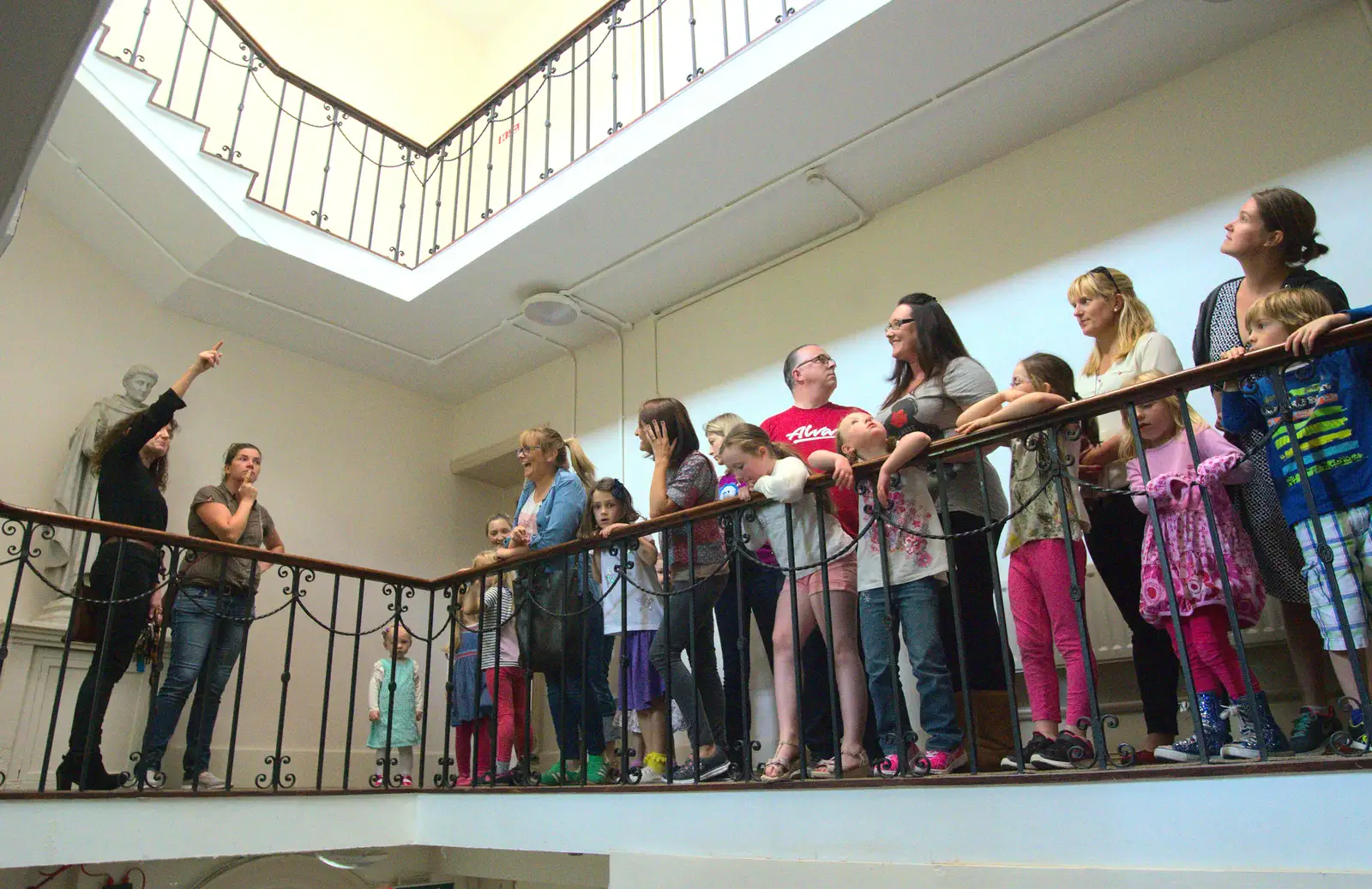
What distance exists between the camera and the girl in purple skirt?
3.42m

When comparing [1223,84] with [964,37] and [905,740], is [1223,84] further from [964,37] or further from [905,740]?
[905,740]

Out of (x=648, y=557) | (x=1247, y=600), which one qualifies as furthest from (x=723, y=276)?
(x=1247, y=600)

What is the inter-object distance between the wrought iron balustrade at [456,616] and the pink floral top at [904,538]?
4 cm

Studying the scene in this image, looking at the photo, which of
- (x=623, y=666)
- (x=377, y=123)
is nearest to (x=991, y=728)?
(x=623, y=666)

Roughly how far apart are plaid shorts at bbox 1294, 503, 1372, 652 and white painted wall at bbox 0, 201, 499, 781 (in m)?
5.27

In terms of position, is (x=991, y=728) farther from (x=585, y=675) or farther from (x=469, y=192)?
(x=469, y=192)

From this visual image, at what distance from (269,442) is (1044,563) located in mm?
5098

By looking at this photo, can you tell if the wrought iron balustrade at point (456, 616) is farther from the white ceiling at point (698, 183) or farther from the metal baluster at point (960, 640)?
the white ceiling at point (698, 183)

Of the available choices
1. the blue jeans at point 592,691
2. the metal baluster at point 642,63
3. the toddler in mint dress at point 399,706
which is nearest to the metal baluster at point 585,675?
the blue jeans at point 592,691

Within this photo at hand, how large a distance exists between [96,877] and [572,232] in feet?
13.0

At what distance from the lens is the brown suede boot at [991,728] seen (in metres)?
2.75

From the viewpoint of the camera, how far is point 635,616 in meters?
3.66

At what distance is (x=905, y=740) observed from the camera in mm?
2564

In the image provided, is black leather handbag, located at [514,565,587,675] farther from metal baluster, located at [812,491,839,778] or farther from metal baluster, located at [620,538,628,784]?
metal baluster, located at [812,491,839,778]
